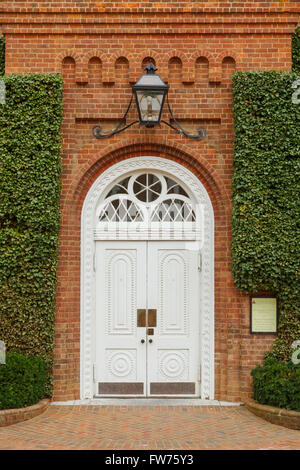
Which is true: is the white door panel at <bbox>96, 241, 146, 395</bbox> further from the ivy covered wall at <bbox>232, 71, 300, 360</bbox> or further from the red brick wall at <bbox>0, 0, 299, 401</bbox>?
the ivy covered wall at <bbox>232, 71, 300, 360</bbox>

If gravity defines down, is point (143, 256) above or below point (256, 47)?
below

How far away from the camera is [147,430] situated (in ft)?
23.4

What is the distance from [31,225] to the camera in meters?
8.29

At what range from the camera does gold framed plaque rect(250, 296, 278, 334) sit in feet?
28.0

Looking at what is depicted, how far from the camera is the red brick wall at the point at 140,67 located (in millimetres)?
8695

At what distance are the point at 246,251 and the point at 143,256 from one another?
1.76 meters

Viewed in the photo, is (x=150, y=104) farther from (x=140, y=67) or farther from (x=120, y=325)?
(x=120, y=325)

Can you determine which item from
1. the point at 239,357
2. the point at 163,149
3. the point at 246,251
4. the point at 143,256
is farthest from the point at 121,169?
the point at 239,357

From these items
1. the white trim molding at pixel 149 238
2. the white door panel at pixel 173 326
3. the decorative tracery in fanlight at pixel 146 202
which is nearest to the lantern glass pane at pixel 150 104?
the white trim molding at pixel 149 238

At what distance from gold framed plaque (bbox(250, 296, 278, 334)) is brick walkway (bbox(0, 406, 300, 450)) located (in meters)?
1.33

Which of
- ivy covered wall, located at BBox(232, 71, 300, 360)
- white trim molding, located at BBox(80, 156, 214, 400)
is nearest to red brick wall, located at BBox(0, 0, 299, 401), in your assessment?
white trim molding, located at BBox(80, 156, 214, 400)

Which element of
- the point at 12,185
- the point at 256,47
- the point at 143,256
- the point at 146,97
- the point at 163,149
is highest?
the point at 256,47

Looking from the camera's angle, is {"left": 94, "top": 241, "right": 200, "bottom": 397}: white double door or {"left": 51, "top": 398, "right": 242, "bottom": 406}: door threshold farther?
{"left": 94, "top": 241, "right": 200, "bottom": 397}: white double door

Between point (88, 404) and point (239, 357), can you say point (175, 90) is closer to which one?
point (239, 357)
